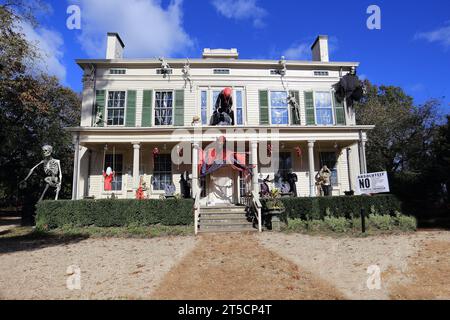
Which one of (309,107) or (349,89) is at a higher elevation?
(349,89)

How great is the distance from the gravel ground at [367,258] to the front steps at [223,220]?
4.06 ft

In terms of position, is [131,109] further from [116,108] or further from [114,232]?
[114,232]

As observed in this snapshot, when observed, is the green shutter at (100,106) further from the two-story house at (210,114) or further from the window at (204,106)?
the window at (204,106)

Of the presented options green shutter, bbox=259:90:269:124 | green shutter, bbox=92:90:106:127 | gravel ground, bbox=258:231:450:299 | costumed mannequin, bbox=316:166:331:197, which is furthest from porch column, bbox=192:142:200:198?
costumed mannequin, bbox=316:166:331:197

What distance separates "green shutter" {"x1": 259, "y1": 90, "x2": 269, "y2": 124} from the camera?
15.1 m

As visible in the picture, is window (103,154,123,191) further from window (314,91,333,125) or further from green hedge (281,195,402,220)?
window (314,91,333,125)

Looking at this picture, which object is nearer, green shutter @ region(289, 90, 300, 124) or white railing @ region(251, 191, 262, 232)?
white railing @ region(251, 191, 262, 232)

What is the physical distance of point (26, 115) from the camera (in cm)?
1997

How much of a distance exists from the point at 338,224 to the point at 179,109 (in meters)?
9.13

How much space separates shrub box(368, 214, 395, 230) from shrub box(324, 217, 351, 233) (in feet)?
2.73

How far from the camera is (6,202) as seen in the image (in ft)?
99.8

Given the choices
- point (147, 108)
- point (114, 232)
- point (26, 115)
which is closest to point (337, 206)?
point (114, 232)

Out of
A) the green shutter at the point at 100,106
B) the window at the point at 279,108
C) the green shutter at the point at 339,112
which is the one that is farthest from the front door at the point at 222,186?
the green shutter at the point at 339,112
